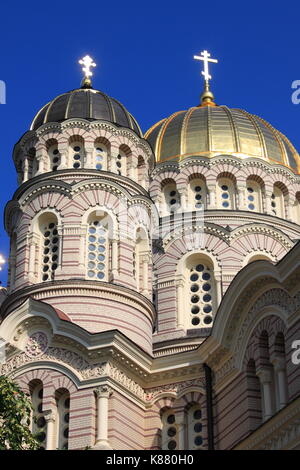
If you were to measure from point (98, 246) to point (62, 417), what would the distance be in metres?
5.16

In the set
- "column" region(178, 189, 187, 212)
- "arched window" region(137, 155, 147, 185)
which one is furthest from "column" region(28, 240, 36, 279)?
"column" region(178, 189, 187, 212)

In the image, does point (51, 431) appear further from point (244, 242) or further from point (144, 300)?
point (244, 242)

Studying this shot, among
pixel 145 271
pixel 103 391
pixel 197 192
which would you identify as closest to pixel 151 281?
pixel 145 271

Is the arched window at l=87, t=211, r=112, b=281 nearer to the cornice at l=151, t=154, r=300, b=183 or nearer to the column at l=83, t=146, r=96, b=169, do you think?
the column at l=83, t=146, r=96, b=169

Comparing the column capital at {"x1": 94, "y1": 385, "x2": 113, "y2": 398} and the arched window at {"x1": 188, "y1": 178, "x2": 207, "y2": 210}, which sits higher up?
the arched window at {"x1": 188, "y1": 178, "x2": 207, "y2": 210}

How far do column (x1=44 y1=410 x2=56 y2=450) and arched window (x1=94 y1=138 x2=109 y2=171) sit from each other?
797cm

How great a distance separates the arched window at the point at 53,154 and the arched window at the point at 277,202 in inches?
325

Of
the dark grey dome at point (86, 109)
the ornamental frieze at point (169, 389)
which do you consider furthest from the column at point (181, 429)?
the dark grey dome at point (86, 109)

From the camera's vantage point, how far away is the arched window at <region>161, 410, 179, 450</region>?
1035 inches

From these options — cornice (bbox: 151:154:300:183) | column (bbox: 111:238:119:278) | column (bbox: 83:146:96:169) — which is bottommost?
column (bbox: 111:238:119:278)

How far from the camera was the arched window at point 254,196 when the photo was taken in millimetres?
34062

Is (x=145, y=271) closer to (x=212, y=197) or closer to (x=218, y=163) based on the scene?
(x=212, y=197)

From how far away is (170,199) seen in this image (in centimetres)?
3459

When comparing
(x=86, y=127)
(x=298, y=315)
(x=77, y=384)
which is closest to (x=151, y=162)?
(x=86, y=127)
